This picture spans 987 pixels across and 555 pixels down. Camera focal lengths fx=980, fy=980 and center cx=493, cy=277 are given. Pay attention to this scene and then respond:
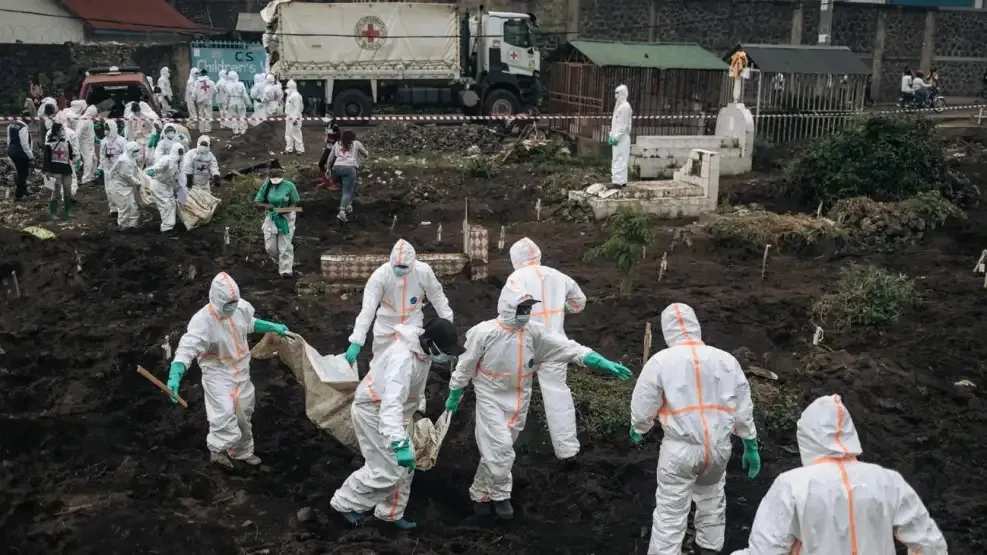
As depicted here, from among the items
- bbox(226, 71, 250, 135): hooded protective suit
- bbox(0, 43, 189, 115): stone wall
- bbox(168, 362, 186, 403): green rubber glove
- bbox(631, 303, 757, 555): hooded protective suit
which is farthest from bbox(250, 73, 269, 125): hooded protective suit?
bbox(631, 303, 757, 555): hooded protective suit

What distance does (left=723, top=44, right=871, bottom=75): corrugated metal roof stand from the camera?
64.6 ft

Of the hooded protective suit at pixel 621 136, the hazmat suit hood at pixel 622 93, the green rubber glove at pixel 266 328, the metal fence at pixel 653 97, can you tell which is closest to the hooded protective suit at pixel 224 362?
the green rubber glove at pixel 266 328

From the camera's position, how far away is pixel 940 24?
31062mm

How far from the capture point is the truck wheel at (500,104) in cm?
2402

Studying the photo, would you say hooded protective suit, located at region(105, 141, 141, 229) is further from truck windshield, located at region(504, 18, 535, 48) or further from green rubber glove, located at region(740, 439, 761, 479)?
truck windshield, located at region(504, 18, 535, 48)

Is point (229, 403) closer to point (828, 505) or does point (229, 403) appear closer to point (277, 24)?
point (828, 505)

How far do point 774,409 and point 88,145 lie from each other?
13.9m

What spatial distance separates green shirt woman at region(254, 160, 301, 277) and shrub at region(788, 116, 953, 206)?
322 inches

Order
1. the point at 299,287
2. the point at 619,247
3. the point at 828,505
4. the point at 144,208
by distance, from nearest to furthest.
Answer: the point at 828,505, the point at 619,247, the point at 299,287, the point at 144,208

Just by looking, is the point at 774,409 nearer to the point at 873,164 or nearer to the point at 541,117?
the point at 873,164

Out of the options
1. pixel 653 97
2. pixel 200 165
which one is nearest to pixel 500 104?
pixel 653 97

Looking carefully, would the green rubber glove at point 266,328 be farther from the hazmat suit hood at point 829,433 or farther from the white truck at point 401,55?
the white truck at point 401,55

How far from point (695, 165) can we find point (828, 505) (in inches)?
464

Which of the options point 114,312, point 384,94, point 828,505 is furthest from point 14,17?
point 828,505
